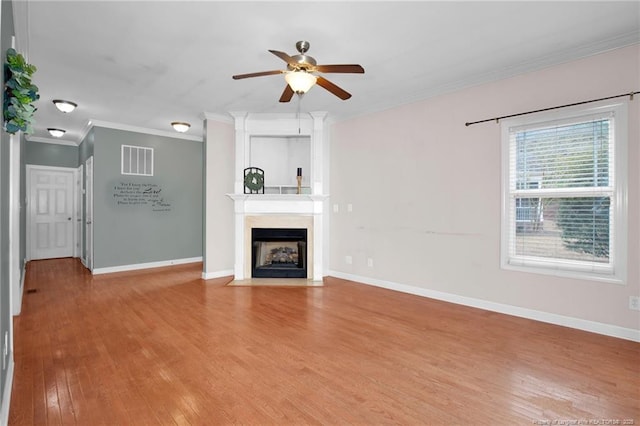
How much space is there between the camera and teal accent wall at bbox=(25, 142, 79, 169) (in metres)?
7.05

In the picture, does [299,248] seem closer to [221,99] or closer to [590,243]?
[221,99]

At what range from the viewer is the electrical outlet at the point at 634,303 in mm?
2916

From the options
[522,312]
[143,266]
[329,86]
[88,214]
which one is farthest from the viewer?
[143,266]

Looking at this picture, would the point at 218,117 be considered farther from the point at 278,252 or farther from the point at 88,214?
the point at 88,214

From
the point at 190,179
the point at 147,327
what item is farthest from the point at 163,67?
the point at 190,179

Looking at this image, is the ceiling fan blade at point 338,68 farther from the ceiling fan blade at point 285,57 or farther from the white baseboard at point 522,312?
the white baseboard at point 522,312

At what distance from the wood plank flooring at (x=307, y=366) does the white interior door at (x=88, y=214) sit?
6.61ft

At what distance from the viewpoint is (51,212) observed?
23.9 feet

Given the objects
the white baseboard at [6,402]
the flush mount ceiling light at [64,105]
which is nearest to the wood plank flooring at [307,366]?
the white baseboard at [6,402]

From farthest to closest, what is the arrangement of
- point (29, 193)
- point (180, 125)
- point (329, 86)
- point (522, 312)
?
point (29, 193) → point (180, 125) → point (522, 312) → point (329, 86)

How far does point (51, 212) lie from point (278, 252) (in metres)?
5.62

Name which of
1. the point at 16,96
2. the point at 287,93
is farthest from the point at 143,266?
the point at 16,96

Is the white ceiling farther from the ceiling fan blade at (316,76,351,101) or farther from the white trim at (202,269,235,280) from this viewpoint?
the white trim at (202,269,235,280)

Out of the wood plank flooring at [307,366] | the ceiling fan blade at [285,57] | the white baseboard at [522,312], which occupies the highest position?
the ceiling fan blade at [285,57]
